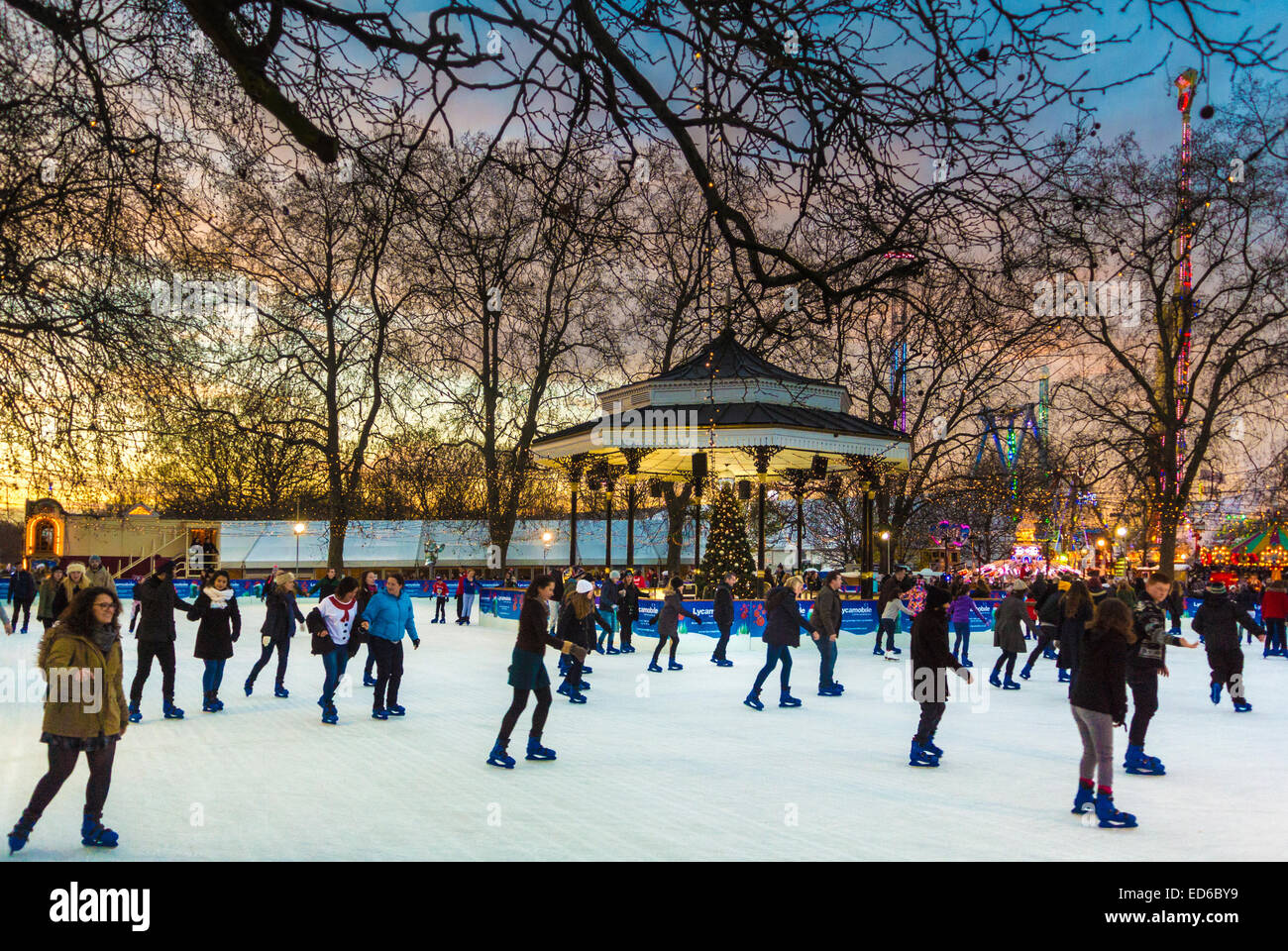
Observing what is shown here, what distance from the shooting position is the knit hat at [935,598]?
8852 mm

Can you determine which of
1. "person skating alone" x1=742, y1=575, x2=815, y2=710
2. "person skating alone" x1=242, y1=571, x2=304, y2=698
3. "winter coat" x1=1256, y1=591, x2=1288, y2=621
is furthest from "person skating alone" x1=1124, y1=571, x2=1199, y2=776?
"winter coat" x1=1256, y1=591, x2=1288, y2=621

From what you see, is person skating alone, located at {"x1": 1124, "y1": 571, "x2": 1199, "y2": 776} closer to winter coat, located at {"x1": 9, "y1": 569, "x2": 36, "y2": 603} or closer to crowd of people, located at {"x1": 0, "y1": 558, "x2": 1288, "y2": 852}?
crowd of people, located at {"x1": 0, "y1": 558, "x2": 1288, "y2": 852}

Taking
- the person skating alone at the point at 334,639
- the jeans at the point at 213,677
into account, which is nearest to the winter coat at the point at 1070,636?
the person skating alone at the point at 334,639

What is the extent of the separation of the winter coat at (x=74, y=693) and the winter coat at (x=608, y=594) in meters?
15.3

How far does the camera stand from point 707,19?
3844mm

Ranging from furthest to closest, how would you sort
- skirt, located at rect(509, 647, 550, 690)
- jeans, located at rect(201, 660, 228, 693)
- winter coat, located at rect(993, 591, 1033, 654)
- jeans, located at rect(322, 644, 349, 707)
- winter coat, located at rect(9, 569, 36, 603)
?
1. winter coat, located at rect(9, 569, 36, 603)
2. winter coat, located at rect(993, 591, 1033, 654)
3. jeans, located at rect(201, 660, 228, 693)
4. jeans, located at rect(322, 644, 349, 707)
5. skirt, located at rect(509, 647, 550, 690)

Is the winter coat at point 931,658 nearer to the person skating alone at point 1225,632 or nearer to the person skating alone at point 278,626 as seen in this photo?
the person skating alone at point 1225,632

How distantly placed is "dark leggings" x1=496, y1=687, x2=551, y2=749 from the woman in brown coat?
10.5 ft

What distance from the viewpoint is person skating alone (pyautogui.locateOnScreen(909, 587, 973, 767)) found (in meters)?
8.84

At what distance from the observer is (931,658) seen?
8.81 m

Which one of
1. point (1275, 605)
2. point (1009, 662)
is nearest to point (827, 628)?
point (1009, 662)
